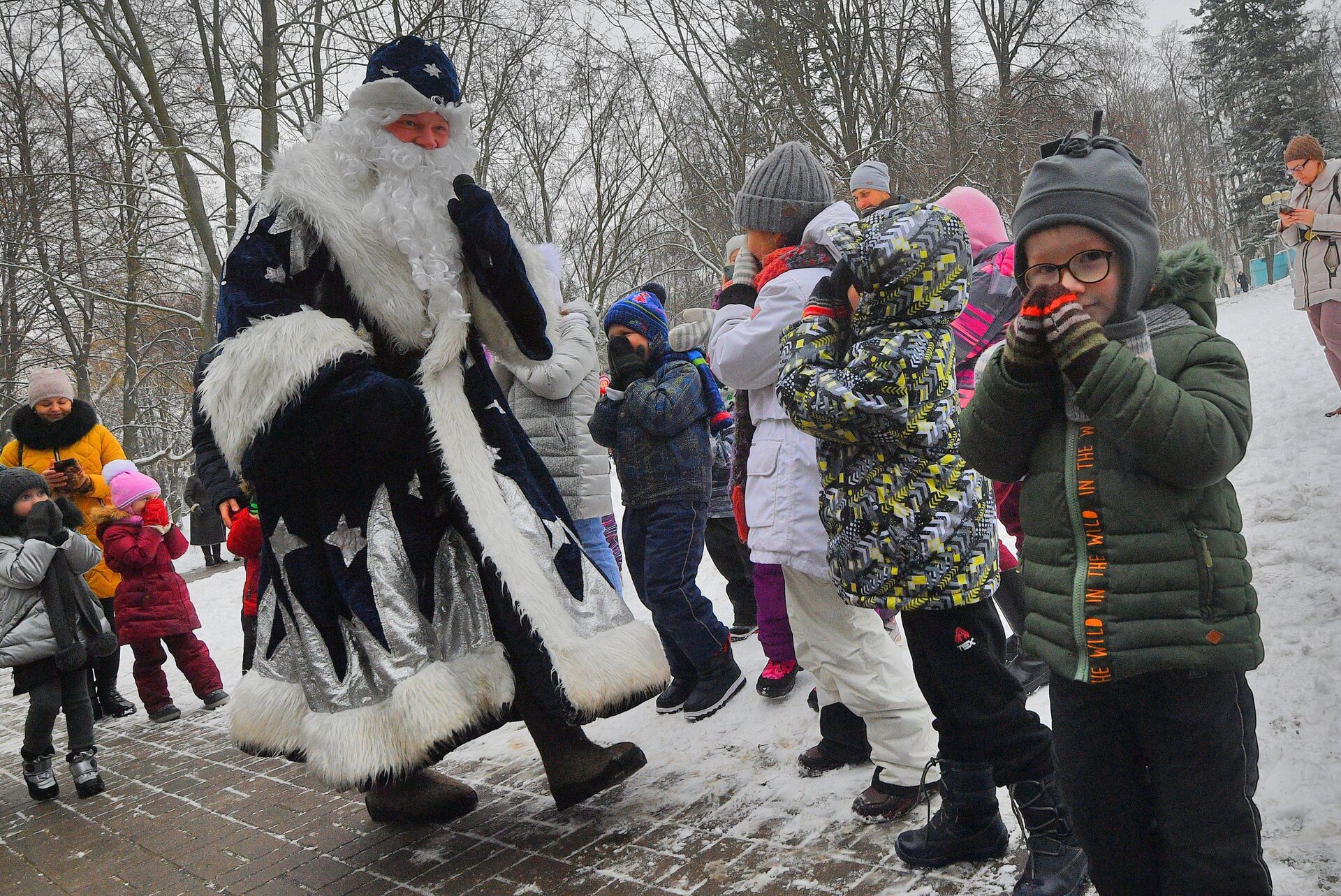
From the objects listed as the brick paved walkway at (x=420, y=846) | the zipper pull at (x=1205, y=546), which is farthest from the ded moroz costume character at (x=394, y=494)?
the zipper pull at (x=1205, y=546)

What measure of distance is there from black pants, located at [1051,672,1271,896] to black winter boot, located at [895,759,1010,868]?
58 cm

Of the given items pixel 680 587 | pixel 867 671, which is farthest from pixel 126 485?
pixel 867 671

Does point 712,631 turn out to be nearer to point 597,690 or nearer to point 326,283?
point 597,690

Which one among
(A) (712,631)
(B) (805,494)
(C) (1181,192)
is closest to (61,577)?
(A) (712,631)

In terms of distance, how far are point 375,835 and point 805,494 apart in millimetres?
2010

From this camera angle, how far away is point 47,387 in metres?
6.70

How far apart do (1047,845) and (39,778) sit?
4751mm

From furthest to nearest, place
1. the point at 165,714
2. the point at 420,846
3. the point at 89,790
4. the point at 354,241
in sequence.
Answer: the point at 165,714, the point at 89,790, the point at 420,846, the point at 354,241

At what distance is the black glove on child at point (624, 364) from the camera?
451cm

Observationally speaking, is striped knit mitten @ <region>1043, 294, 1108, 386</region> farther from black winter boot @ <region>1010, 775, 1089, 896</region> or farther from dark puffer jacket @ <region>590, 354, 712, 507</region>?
dark puffer jacket @ <region>590, 354, 712, 507</region>

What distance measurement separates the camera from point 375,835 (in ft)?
11.6

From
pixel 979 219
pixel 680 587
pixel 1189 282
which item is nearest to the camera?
pixel 1189 282

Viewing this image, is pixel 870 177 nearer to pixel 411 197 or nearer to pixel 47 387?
pixel 411 197

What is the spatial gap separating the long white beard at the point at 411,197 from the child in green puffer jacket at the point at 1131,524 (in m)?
2.04
